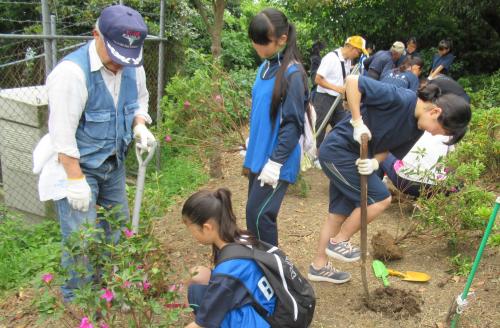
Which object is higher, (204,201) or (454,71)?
(204,201)

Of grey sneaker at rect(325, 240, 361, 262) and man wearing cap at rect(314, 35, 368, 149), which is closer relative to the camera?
grey sneaker at rect(325, 240, 361, 262)

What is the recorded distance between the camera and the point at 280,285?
211cm

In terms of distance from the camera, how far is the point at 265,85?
2625 millimetres

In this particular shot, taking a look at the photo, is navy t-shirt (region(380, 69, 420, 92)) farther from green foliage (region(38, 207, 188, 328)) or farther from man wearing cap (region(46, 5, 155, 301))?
green foliage (region(38, 207, 188, 328))

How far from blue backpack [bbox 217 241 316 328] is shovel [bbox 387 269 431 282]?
123 cm

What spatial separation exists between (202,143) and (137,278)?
9.26ft

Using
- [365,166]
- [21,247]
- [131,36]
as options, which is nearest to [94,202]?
[131,36]

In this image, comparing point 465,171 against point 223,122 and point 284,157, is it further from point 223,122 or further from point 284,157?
point 223,122

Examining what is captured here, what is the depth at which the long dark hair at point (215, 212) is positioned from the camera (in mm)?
2109

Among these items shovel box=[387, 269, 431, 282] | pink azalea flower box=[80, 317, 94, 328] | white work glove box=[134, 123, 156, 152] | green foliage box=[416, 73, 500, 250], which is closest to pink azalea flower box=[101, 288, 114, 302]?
pink azalea flower box=[80, 317, 94, 328]

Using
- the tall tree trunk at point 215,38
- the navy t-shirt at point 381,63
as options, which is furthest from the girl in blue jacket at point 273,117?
the navy t-shirt at point 381,63

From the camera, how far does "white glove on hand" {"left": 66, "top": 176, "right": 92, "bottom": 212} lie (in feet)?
7.48

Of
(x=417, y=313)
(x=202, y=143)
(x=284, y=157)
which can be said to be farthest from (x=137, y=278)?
(x=202, y=143)

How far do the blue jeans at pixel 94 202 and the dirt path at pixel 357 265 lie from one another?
55 centimetres
